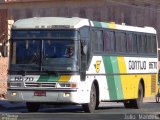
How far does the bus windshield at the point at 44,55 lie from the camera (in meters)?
22.3

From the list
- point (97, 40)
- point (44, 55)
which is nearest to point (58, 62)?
point (44, 55)

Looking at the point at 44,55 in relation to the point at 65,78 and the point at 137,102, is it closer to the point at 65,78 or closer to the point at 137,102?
the point at 65,78

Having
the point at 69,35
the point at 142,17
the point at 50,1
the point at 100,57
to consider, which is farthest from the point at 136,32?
the point at 50,1

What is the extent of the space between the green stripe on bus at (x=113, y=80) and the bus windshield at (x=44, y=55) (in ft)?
7.68

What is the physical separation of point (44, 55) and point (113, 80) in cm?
360

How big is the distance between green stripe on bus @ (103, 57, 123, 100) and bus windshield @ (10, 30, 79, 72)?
2.34 metres

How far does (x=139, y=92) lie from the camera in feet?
91.1

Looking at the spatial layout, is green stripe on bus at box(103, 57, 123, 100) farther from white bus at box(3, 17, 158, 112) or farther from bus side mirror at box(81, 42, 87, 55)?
bus side mirror at box(81, 42, 87, 55)

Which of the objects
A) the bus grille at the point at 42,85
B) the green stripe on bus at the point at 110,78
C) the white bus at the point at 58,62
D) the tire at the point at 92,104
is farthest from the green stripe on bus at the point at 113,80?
the bus grille at the point at 42,85

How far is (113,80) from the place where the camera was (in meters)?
25.2

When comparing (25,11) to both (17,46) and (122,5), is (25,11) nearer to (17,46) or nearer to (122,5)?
(122,5)

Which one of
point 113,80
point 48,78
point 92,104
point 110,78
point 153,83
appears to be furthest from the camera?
point 153,83

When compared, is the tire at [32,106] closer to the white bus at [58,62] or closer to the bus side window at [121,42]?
the white bus at [58,62]

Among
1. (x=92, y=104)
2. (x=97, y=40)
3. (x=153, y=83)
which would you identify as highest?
(x=97, y=40)
